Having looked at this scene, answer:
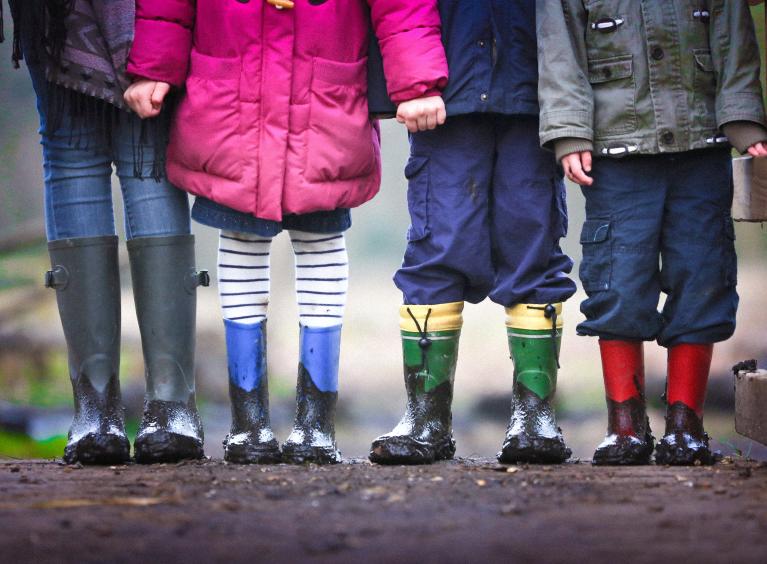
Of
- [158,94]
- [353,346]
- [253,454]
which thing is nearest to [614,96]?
[158,94]

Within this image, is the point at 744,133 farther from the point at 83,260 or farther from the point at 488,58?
the point at 83,260

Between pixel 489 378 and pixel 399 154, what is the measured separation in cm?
105

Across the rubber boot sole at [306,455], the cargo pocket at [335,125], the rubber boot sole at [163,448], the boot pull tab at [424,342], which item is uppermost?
the cargo pocket at [335,125]

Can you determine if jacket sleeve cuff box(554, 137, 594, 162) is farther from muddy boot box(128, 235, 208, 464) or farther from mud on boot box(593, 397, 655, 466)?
muddy boot box(128, 235, 208, 464)

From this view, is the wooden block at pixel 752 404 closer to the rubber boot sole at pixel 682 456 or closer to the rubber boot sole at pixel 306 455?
the rubber boot sole at pixel 682 456

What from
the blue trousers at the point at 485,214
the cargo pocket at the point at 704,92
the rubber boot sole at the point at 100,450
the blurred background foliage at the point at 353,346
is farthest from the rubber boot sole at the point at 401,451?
the blurred background foliage at the point at 353,346

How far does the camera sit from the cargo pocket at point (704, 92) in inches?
85.3

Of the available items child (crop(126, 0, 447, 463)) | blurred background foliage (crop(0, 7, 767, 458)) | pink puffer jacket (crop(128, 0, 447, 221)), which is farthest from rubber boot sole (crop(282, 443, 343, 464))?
blurred background foliage (crop(0, 7, 767, 458))

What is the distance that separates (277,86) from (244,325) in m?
0.49

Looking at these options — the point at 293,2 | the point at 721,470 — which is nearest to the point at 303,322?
the point at 293,2

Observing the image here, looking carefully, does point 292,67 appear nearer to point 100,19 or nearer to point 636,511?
point 100,19

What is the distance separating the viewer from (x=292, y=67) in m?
2.21

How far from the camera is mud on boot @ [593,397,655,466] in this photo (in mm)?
2146

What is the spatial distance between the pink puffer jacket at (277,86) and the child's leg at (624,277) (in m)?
0.41
